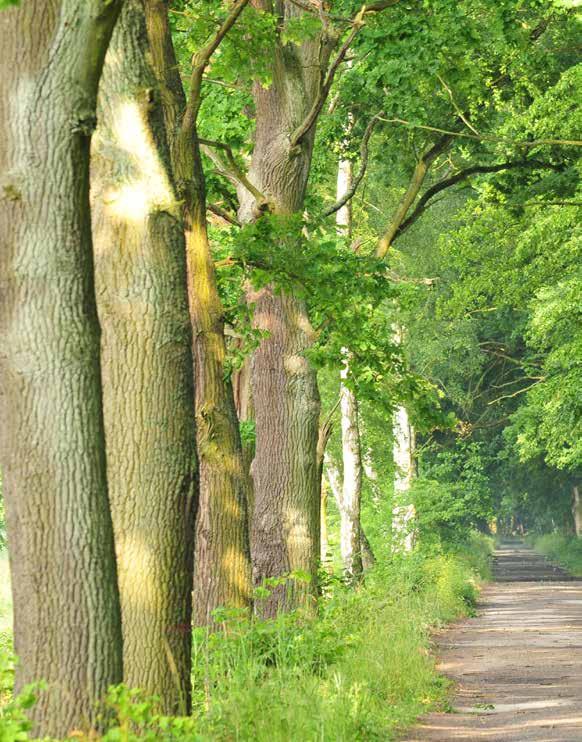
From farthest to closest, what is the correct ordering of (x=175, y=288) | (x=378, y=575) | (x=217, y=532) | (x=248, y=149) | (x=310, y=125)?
(x=378, y=575), (x=248, y=149), (x=310, y=125), (x=217, y=532), (x=175, y=288)

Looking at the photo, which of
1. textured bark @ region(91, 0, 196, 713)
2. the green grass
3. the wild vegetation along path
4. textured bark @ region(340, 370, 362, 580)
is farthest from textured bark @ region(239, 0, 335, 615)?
the green grass

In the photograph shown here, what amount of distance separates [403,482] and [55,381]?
30424 millimetres

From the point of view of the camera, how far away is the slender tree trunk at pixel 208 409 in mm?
11883

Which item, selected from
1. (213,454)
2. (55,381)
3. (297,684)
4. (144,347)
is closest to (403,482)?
(213,454)

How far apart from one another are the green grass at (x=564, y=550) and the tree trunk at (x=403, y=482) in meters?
16.1

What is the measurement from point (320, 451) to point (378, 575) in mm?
3158

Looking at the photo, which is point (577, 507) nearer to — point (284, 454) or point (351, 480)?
point (351, 480)

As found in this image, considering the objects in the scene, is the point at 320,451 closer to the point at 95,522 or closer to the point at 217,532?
the point at 217,532

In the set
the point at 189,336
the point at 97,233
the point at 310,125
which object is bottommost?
the point at 189,336

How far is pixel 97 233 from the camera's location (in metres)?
8.88

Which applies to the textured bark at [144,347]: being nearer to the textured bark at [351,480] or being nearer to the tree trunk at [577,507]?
the textured bark at [351,480]

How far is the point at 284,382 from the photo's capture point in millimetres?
17188

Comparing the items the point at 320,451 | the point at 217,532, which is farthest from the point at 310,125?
the point at 320,451

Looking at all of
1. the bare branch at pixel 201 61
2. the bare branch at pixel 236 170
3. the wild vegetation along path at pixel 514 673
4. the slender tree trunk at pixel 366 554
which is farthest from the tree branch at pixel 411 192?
the slender tree trunk at pixel 366 554
